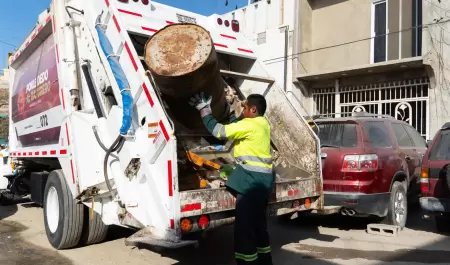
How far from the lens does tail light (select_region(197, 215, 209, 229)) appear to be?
3880mm

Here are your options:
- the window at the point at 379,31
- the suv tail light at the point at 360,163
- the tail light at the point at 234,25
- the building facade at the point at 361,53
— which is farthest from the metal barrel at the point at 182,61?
the window at the point at 379,31

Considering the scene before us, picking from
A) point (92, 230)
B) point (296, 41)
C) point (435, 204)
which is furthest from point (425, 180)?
point (296, 41)

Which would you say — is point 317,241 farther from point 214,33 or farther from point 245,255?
point 214,33

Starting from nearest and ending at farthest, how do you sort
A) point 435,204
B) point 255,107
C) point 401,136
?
1. point 255,107
2. point 435,204
3. point 401,136

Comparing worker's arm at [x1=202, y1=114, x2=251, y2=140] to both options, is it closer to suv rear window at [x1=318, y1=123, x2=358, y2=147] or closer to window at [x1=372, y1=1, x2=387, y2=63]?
suv rear window at [x1=318, y1=123, x2=358, y2=147]

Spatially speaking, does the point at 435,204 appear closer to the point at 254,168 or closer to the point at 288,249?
the point at 288,249

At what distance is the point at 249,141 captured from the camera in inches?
160

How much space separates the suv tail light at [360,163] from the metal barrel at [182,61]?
2.31 m

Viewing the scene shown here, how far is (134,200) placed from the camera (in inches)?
160

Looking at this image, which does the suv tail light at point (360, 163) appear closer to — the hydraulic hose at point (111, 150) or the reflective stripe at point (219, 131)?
the reflective stripe at point (219, 131)

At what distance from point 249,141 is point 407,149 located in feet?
12.5

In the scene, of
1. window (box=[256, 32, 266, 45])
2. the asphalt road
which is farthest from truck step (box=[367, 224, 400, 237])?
window (box=[256, 32, 266, 45])

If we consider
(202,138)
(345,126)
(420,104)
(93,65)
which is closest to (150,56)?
(93,65)

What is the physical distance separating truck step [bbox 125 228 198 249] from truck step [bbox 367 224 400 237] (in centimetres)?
347
